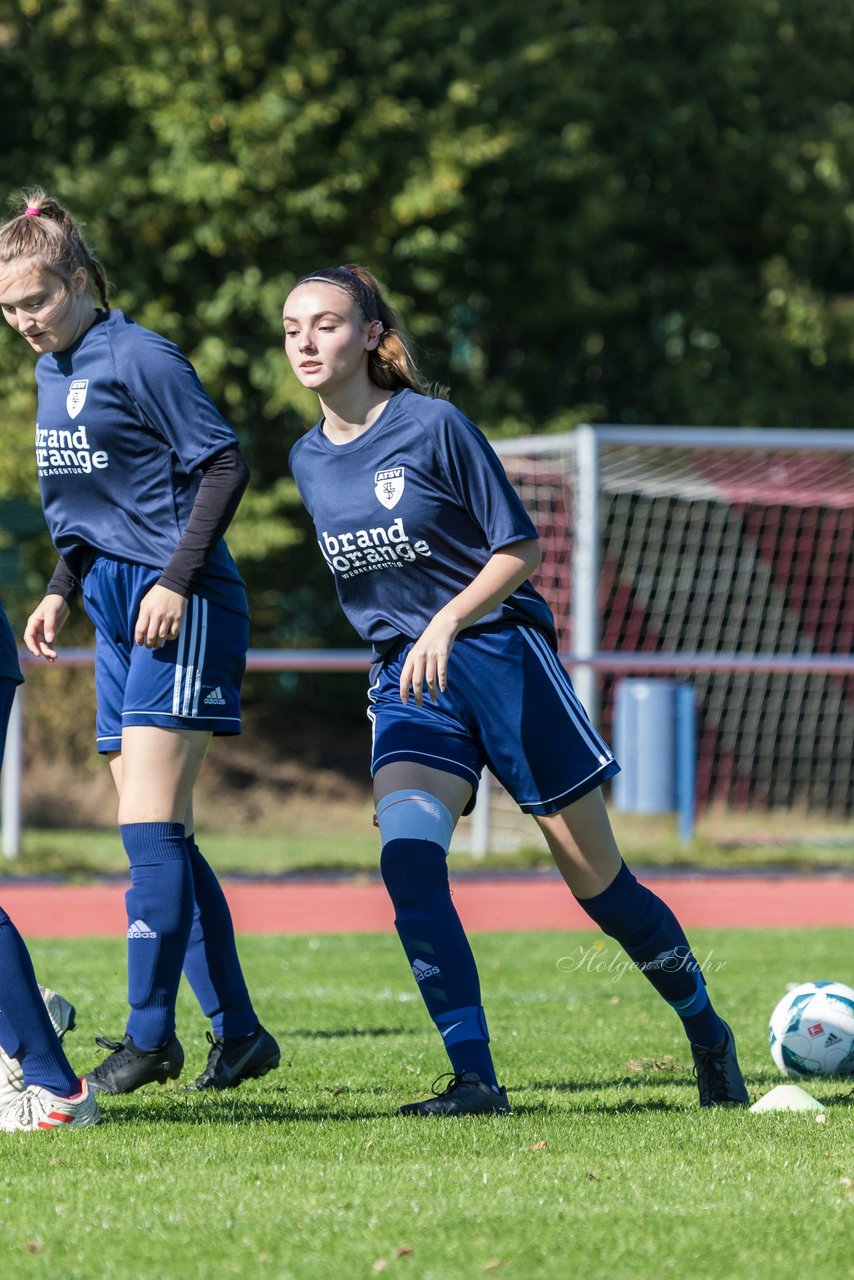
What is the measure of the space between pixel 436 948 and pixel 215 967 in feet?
3.13

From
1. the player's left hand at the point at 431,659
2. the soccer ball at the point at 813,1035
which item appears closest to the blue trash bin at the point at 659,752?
the soccer ball at the point at 813,1035

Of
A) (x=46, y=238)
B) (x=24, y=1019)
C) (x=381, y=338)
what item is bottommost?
(x=24, y=1019)

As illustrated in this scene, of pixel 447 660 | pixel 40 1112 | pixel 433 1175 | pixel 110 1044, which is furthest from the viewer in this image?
pixel 110 1044

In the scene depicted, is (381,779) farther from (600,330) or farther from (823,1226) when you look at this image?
(600,330)

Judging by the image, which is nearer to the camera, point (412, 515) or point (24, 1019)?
point (24, 1019)

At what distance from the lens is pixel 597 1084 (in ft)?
17.1

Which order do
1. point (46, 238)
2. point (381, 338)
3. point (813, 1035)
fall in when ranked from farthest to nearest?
1. point (813, 1035)
2. point (381, 338)
3. point (46, 238)

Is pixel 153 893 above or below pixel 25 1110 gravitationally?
above

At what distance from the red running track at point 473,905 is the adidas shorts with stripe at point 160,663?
16.5 feet

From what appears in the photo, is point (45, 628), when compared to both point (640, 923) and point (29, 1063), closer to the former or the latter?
point (29, 1063)

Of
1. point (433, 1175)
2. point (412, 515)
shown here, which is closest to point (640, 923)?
point (433, 1175)

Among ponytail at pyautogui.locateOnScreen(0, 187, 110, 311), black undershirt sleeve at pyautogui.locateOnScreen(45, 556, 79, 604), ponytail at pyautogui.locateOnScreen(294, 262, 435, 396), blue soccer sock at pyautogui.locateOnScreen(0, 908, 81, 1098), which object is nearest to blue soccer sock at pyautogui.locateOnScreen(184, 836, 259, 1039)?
black undershirt sleeve at pyautogui.locateOnScreen(45, 556, 79, 604)

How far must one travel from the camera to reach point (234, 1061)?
5012mm

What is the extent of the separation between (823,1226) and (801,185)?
1866 centimetres
